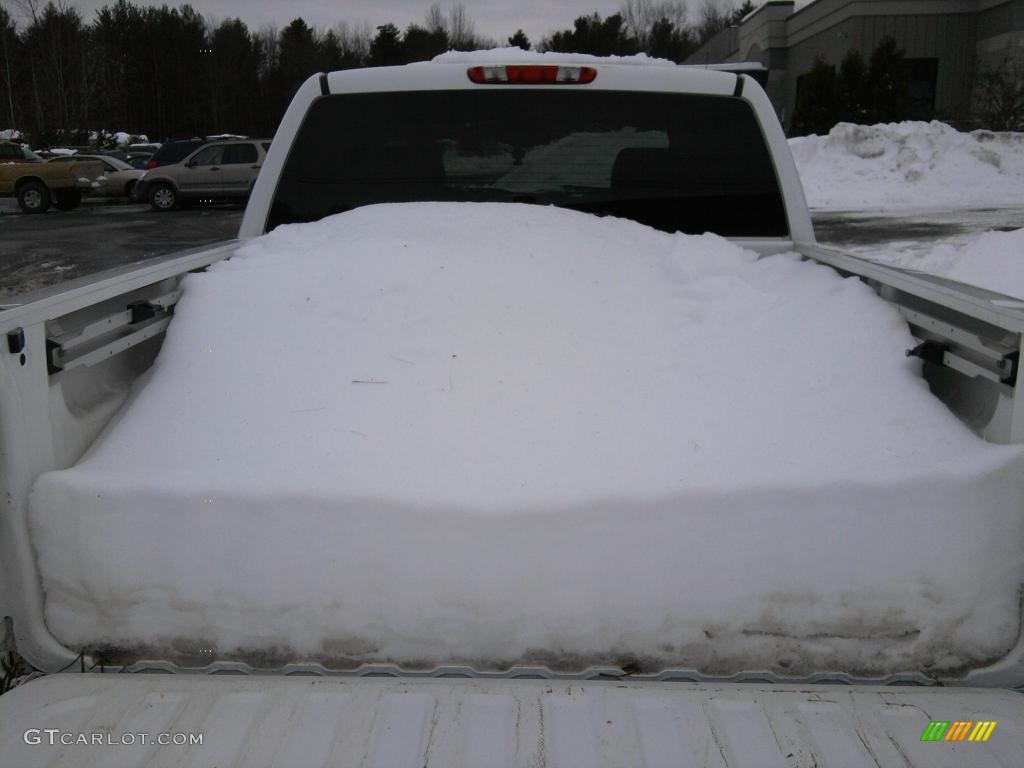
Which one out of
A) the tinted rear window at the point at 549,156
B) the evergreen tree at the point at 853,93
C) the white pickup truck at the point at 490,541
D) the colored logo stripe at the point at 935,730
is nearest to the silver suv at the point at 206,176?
the evergreen tree at the point at 853,93

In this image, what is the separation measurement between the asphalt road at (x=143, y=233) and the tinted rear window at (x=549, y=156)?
402 inches

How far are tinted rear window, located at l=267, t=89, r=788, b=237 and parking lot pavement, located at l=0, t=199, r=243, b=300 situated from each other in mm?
8390

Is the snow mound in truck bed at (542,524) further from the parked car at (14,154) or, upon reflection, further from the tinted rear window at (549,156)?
the parked car at (14,154)

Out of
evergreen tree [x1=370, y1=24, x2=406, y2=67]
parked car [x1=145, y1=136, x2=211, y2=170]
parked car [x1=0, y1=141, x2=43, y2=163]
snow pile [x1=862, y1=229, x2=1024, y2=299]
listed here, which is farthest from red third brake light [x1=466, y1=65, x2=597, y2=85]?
evergreen tree [x1=370, y1=24, x2=406, y2=67]

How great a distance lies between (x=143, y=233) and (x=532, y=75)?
19034 mm

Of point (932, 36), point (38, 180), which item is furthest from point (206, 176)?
point (932, 36)

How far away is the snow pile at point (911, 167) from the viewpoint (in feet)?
72.6

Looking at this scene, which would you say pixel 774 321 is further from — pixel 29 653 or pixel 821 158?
pixel 821 158

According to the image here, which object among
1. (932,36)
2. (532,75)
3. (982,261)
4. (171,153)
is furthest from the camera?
(932,36)

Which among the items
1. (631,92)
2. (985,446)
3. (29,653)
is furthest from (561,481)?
(631,92)

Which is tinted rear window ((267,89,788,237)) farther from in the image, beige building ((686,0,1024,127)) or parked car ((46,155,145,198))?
beige building ((686,0,1024,127))

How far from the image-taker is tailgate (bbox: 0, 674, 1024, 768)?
1.45 meters

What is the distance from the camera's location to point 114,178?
27906mm
